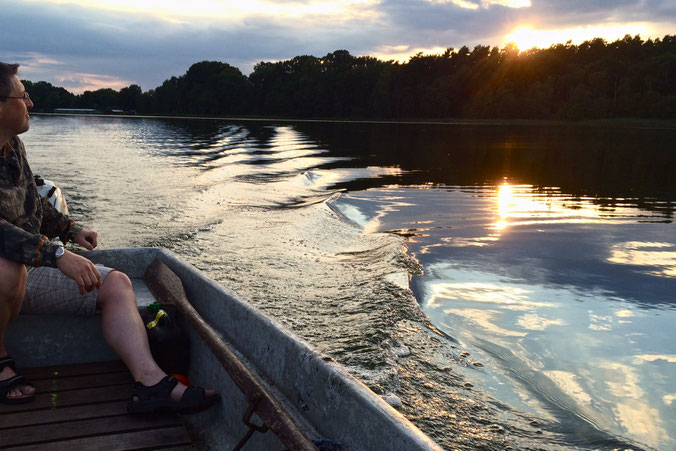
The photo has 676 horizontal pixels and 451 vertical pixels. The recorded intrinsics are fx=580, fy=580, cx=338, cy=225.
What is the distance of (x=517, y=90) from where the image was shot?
100 meters

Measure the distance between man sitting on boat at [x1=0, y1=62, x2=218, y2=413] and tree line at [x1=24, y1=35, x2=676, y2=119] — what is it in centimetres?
8910

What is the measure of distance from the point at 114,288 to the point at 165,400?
808mm

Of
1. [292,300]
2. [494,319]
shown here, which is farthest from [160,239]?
[494,319]

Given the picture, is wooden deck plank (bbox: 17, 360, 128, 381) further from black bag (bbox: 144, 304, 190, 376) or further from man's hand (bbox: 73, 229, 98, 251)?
man's hand (bbox: 73, 229, 98, 251)

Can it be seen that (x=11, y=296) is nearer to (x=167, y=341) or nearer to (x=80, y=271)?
(x=80, y=271)

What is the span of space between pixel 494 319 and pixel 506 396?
5.23 ft

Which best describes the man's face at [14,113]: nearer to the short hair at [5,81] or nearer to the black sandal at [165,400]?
the short hair at [5,81]

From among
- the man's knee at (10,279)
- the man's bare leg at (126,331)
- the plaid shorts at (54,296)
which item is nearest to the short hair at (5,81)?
the man's knee at (10,279)

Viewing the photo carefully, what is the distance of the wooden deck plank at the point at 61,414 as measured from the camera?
118 inches

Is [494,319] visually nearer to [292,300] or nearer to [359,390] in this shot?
[292,300]

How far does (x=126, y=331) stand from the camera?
10.9 feet

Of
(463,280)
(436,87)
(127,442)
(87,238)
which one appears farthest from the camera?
(436,87)

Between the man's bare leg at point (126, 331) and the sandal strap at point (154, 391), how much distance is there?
0.10 ft

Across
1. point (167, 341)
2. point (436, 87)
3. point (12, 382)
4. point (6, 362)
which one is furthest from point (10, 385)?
point (436, 87)
